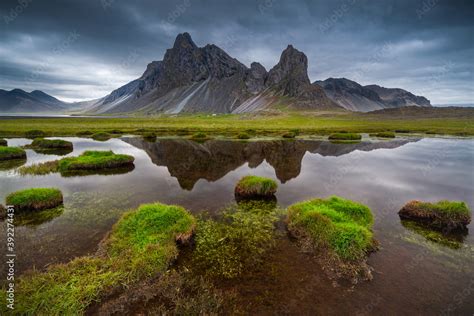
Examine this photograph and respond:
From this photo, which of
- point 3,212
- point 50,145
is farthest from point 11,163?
point 3,212

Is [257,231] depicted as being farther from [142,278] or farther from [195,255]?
[142,278]

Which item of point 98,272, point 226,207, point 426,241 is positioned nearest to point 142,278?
point 98,272

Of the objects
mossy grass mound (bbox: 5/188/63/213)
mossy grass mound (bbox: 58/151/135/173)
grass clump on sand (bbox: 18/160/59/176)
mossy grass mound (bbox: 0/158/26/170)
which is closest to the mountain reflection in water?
mossy grass mound (bbox: 58/151/135/173)

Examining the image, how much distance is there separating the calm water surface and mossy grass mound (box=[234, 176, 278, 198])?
1.10m

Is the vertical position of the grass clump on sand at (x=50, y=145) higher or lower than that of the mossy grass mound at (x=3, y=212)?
higher

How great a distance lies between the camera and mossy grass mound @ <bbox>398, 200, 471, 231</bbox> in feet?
49.9

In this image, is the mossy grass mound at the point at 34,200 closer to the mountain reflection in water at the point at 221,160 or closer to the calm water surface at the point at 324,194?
the calm water surface at the point at 324,194

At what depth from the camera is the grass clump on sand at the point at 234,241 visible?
36.4 ft

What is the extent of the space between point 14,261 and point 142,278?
20.4ft

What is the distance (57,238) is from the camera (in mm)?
13227

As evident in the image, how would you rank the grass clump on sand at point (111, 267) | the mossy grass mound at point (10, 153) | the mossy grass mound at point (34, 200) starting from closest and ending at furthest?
the grass clump on sand at point (111, 267)
the mossy grass mound at point (34, 200)
the mossy grass mound at point (10, 153)

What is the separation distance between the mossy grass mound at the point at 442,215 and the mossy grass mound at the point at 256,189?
9.50 meters

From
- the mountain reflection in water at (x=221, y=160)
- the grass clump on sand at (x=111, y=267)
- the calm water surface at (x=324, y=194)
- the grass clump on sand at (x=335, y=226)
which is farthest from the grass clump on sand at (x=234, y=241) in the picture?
the mountain reflection in water at (x=221, y=160)

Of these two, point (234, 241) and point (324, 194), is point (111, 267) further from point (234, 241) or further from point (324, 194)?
point (324, 194)
